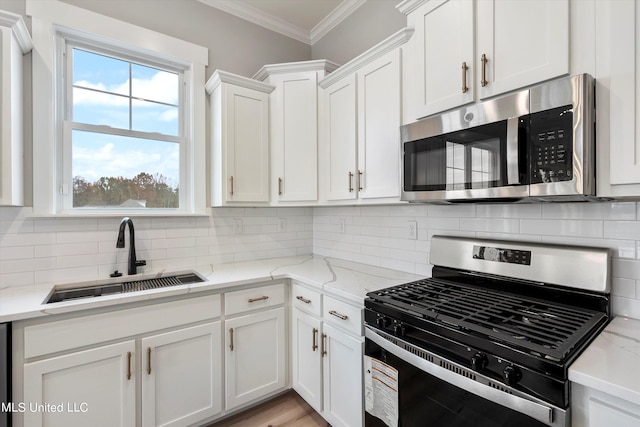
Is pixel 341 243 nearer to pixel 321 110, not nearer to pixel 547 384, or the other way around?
pixel 321 110

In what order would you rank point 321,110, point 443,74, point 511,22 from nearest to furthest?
1. point 511,22
2. point 443,74
3. point 321,110

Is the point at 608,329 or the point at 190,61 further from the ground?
the point at 190,61

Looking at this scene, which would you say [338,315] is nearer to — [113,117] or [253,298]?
[253,298]

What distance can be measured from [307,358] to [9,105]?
2085mm

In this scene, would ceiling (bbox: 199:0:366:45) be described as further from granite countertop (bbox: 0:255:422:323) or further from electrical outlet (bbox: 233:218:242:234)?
granite countertop (bbox: 0:255:422:323)

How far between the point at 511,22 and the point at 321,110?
1274mm

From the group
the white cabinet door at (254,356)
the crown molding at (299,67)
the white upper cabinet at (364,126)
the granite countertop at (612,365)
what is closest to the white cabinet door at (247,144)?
the crown molding at (299,67)

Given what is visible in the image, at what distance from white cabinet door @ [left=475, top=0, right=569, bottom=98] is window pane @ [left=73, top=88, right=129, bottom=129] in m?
2.20

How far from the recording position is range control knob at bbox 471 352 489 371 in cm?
96

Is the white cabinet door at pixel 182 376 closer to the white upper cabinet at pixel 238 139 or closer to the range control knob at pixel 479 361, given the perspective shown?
the white upper cabinet at pixel 238 139

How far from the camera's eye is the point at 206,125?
2.36 meters

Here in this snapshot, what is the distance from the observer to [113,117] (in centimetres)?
208

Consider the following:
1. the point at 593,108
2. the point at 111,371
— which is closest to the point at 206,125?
the point at 111,371

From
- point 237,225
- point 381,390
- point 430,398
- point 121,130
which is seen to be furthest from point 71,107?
point 430,398
